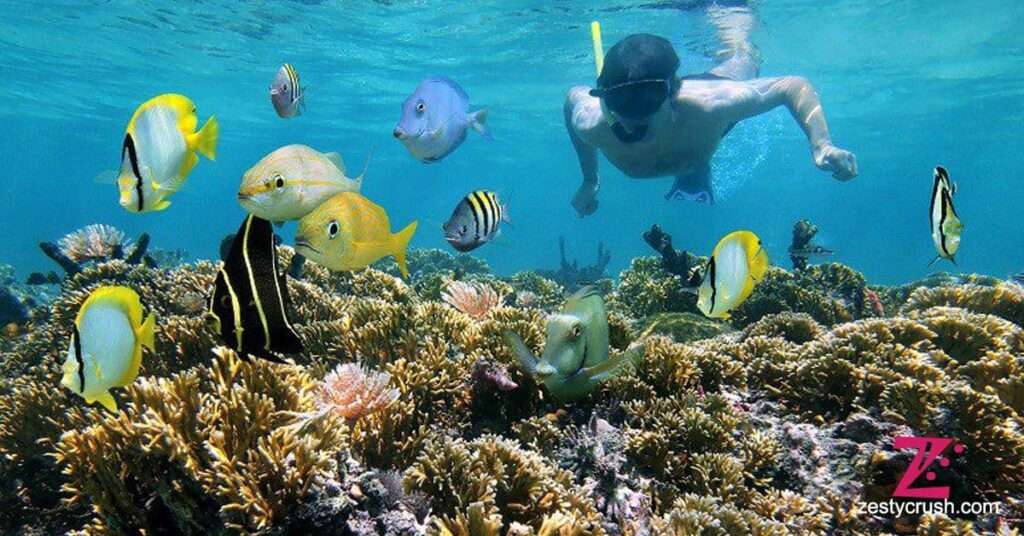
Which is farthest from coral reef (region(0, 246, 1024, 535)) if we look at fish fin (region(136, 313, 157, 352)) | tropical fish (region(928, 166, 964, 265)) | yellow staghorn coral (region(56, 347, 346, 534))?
tropical fish (region(928, 166, 964, 265))

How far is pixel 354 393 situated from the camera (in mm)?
3445

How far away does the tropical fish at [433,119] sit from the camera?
3797 mm

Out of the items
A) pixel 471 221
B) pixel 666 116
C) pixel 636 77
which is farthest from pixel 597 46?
pixel 471 221

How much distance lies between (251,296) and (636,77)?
6.85m

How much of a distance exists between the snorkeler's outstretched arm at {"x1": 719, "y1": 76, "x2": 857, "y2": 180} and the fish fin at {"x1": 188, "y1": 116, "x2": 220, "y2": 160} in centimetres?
669

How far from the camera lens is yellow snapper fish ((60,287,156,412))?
7.34 ft

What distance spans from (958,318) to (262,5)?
25193 millimetres

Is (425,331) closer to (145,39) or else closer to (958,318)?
(958,318)

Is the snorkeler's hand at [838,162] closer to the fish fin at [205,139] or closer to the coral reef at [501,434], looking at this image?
the coral reef at [501,434]

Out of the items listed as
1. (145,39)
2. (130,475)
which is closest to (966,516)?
(130,475)

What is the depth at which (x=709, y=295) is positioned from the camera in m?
3.33

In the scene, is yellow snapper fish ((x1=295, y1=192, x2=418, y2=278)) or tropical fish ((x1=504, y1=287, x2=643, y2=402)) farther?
tropical fish ((x1=504, y1=287, x2=643, y2=402))

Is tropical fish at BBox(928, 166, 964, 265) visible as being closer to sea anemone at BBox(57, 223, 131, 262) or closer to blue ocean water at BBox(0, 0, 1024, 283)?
blue ocean water at BBox(0, 0, 1024, 283)

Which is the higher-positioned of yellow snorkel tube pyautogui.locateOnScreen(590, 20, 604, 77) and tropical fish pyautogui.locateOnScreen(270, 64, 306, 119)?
yellow snorkel tube pyautogui.locateOnScreen(590, 20, 604, 77)
